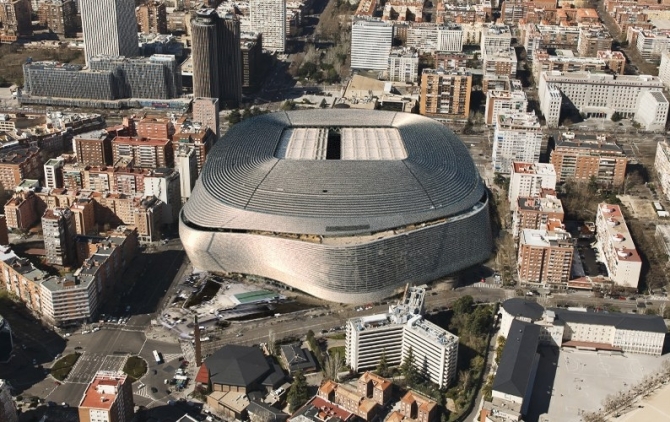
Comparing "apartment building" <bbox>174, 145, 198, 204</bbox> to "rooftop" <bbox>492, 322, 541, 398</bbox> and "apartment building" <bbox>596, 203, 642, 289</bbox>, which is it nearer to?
"rooftop" <bbox>492, 322, 541, 398</bbox>

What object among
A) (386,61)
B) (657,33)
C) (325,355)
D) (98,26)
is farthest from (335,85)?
(325,355)

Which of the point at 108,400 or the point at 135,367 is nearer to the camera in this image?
the point at 108,400

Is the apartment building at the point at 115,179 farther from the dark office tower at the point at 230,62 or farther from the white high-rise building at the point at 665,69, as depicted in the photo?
the white high-rise building at the point at 665,69

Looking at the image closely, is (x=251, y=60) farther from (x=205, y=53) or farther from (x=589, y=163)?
(x=589, y=163)

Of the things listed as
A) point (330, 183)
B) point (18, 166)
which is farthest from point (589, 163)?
point (18, 166)

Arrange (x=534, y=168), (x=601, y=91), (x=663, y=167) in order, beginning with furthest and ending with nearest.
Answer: (x=601, y=91), (x=663, y=167), (x=534, y=168)

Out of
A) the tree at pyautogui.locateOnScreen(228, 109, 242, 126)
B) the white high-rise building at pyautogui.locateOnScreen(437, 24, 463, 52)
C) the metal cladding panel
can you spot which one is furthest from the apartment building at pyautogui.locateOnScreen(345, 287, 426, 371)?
the white high-rise building at pyautogui.locateOnScreen(437, 24, 463, 52)

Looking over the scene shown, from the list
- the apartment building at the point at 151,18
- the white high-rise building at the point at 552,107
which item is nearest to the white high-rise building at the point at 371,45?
the white high-rise building at the point at 552,107
